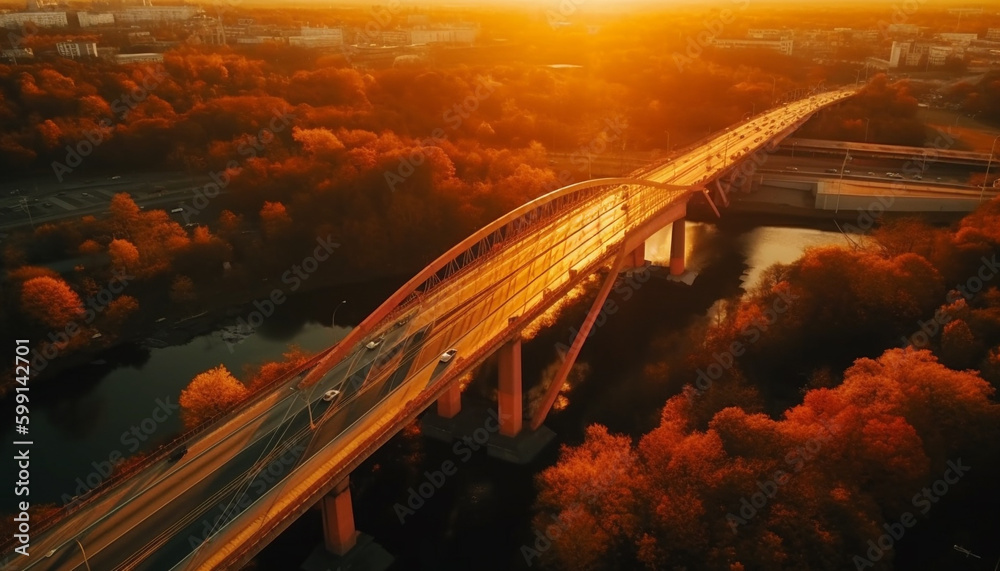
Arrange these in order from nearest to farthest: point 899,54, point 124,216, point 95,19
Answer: point 124,216, point 95,19, point 899,54

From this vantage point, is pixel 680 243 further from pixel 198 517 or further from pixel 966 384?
pixel 198 517

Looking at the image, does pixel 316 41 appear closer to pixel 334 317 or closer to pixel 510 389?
pixel 334 317

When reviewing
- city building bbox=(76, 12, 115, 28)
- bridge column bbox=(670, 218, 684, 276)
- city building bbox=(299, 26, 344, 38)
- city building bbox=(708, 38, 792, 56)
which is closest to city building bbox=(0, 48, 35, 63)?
city building bbox=(76, 12, 115, 28)

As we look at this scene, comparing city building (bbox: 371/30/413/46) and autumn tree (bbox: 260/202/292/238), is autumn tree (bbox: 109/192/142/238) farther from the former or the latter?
city building (bbox: 371/30/413/46)

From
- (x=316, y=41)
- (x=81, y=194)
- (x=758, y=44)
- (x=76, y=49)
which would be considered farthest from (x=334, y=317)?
(x=758, y=44)

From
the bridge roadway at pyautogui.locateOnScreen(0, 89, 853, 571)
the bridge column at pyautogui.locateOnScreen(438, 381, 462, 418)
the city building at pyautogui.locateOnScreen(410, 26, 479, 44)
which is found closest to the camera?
the bridge roadway at pyautogui.locateOnScreen(0, 89, 853, 571)
